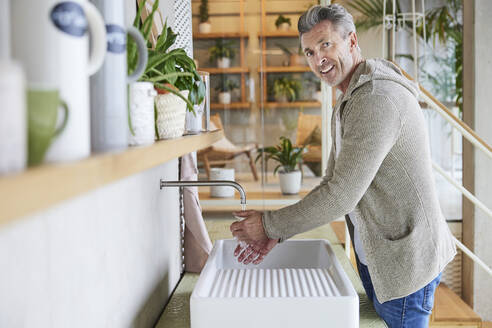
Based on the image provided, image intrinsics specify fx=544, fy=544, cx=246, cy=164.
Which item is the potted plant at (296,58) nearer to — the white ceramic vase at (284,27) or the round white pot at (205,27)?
the white ceramic vase at (284,27)

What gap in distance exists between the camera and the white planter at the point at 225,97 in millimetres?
2834

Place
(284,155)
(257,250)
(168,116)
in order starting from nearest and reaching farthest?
(168,116) → (257,250) → (284,155)

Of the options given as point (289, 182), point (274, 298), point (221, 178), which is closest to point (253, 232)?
point (274, 298)

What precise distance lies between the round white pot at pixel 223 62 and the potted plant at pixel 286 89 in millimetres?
455

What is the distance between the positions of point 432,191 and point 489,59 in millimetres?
3199

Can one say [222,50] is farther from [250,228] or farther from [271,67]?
[250,228]

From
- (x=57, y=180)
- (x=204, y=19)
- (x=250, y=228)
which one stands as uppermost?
(x=204, y=19)

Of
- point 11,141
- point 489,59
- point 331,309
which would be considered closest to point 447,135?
point 489,59

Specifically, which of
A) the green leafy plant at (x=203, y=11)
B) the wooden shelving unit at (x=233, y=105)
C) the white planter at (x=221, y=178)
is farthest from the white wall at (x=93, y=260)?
the green leafy plant at (x=203, y=11)

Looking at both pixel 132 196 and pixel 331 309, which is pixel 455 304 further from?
pixel 132 196

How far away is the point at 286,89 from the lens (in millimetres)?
3283

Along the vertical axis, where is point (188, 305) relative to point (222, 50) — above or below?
below

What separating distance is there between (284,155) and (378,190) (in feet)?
6.06

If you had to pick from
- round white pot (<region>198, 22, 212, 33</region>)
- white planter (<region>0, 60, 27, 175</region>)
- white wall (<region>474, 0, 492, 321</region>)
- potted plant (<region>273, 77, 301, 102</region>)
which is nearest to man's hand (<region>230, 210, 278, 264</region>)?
white planter (<region>0, 60, 27, 175</region>)
